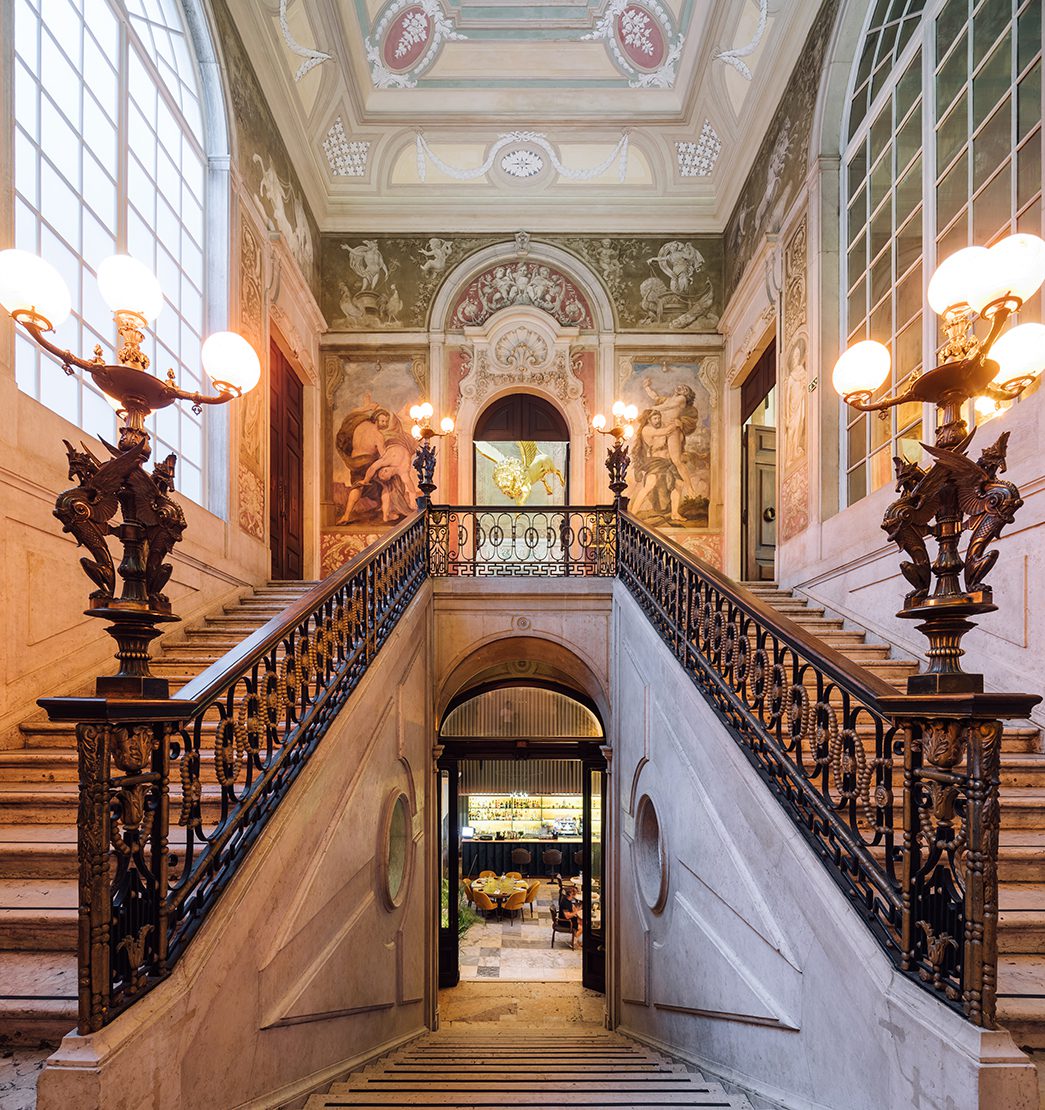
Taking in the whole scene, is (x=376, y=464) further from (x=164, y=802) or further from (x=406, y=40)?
(x=164, y=802)

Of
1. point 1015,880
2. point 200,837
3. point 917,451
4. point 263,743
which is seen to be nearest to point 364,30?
point 917,451

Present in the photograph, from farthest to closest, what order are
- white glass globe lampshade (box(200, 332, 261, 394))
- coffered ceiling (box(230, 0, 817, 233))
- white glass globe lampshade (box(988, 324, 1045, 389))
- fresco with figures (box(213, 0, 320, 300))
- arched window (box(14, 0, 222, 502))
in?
coffered ceiling (box(230, 0, 817, 233)) < fresco with figures (box(213, 0, 320, 300)) < arched window (box(14, 0, 222, 502)) < white glass globe lampshade (box(200, 332, 261, 394)) < white glass globe lampshade (box(988, 324, 1045, 389))

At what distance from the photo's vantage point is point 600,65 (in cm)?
992

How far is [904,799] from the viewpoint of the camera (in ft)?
7.37

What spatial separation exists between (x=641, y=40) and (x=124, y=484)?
404 inches

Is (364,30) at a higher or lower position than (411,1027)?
Answer: higher

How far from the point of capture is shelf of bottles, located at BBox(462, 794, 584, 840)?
15.7 metres

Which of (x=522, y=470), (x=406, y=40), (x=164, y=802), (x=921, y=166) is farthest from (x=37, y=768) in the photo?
(x=406, y=40)

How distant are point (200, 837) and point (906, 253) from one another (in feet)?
21.2

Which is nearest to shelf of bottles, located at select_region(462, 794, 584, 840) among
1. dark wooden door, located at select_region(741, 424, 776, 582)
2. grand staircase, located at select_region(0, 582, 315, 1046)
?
dark wooden door, located at select_region(741, 424, 776, 582)

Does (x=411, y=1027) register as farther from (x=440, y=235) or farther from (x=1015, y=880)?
(x=440, y=235)

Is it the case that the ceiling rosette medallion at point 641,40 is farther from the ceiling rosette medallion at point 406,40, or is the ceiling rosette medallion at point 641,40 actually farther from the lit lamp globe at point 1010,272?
the lit lamp globe at point 1010,272

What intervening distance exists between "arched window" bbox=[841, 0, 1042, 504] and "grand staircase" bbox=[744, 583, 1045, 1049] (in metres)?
2.06

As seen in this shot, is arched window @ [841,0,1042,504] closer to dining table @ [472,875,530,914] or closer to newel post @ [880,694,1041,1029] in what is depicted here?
newel post @ [880,694,1041,1029]
